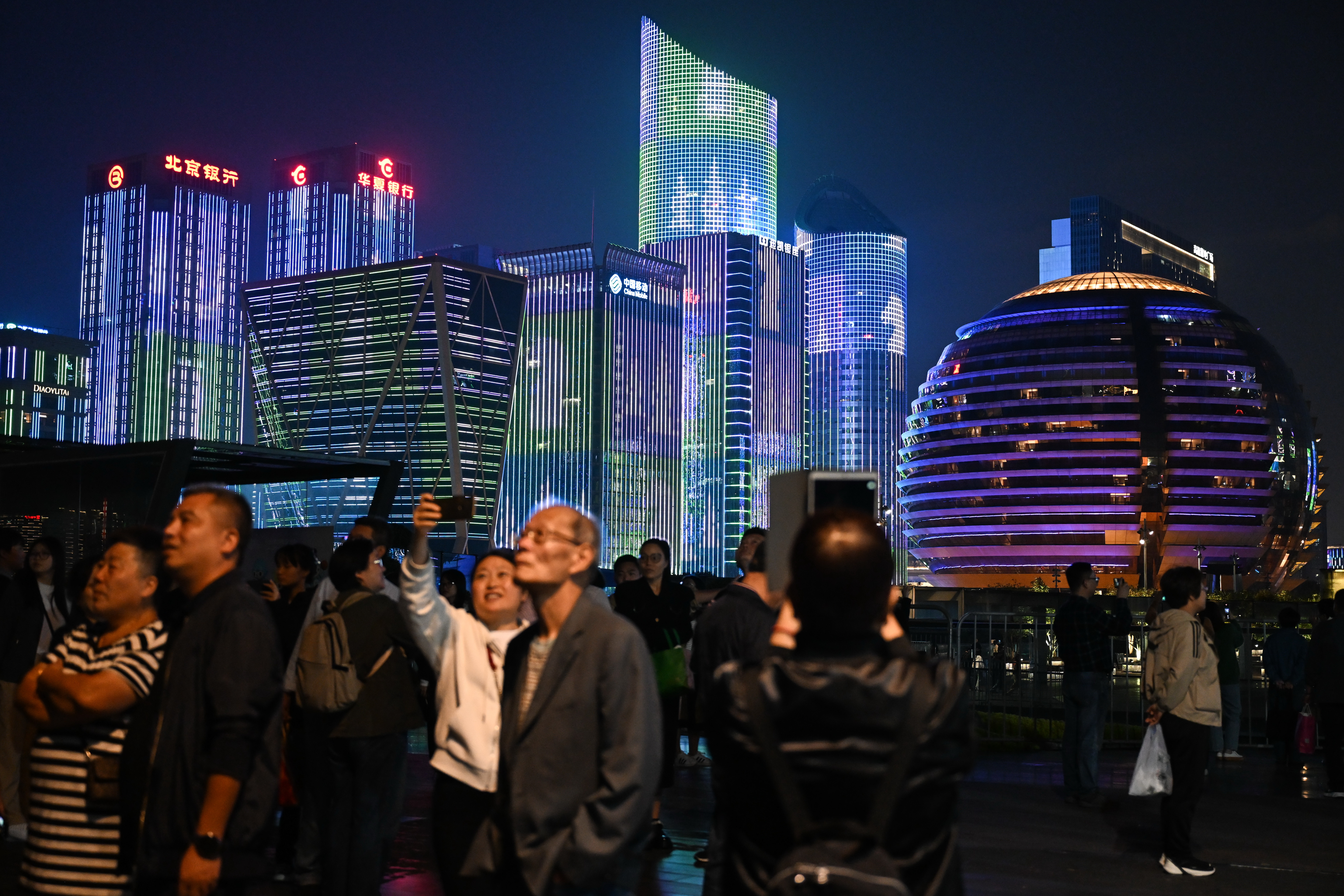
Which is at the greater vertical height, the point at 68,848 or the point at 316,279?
the point at 316,279

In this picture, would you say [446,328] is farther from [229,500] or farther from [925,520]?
[229,500]

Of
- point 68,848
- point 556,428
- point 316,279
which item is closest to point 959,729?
point 68,848

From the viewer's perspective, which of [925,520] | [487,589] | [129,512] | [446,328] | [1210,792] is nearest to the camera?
[487,589]

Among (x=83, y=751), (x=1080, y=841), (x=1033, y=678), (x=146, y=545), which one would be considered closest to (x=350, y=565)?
(x=146, y=545)

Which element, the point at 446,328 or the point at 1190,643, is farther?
the point at 446,328

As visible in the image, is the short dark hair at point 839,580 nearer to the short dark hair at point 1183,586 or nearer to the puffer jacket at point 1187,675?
the puffer jacket at point 1187,675

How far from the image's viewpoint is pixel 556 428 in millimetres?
156750

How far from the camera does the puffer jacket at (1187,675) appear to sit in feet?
28.7

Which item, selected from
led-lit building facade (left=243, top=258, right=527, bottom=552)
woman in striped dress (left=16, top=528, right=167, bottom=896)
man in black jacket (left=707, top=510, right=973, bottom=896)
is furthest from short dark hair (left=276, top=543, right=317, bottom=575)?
led-lit building facade (left=243, top=258, right=527, bottom=552)

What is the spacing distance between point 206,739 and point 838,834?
2.25m

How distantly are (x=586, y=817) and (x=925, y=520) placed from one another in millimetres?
138354

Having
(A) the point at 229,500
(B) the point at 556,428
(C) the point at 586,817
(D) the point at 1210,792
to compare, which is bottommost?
(D) the point at 1210,792

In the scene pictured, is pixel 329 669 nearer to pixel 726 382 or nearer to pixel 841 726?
pixel 841 726

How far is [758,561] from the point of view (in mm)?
7789
